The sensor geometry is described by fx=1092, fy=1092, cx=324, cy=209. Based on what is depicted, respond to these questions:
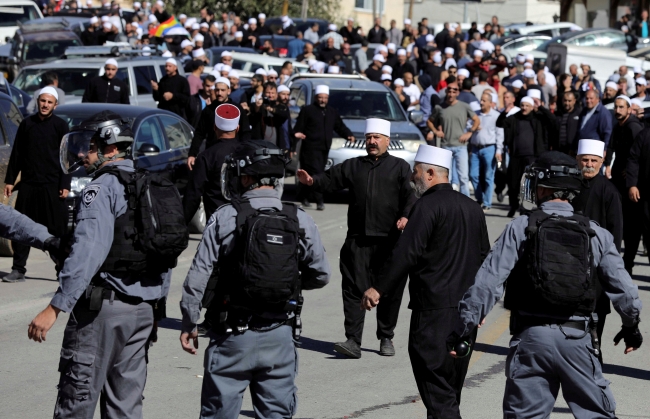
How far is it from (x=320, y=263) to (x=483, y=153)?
12.5m

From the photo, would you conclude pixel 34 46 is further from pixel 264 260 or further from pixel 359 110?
pixel 264 260

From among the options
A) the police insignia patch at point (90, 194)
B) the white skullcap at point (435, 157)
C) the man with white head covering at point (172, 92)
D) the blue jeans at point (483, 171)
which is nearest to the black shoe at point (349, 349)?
the white skullcap at point (435, 157)

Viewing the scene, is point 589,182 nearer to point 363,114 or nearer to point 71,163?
point 71,163

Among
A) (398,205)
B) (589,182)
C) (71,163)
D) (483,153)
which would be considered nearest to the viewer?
(71,163)

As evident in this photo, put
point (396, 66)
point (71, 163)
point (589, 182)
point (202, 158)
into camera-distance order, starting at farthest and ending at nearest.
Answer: point (396, 66) < point (202, 158) < point (589, 182) < point (71, 163)

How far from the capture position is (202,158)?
30.4 ft

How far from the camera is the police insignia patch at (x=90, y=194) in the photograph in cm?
522

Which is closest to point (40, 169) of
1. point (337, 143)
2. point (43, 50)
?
point (337, 143)

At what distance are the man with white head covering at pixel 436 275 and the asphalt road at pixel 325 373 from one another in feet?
3.30

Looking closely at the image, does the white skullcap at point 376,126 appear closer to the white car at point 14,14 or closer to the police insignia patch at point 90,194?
the police insignia patch at point 90,194

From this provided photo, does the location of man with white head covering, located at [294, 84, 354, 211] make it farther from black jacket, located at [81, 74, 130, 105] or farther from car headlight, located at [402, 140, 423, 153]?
black jacket, located at [81, 74, 130, 105]

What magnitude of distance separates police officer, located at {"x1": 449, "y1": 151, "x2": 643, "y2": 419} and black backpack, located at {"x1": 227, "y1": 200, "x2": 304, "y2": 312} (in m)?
0.90

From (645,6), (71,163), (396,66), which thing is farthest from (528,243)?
(645,6)

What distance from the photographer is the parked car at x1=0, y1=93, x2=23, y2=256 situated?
1197 centimetres
